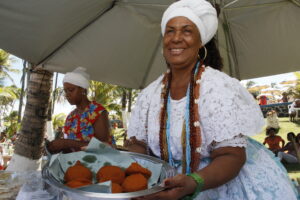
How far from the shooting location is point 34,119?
4.32m

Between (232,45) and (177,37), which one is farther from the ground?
(232,45)

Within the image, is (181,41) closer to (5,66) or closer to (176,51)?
(176,51)

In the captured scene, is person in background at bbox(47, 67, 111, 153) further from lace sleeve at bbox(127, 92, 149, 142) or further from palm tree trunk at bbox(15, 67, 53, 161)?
lace sleeve at bbox(127, 92, 149, 142)

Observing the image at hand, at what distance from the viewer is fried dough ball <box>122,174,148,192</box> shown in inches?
42.6

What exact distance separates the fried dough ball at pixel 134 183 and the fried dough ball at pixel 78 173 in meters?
0.18

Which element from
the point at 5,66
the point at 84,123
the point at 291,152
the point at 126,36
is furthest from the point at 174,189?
the point at 5,66

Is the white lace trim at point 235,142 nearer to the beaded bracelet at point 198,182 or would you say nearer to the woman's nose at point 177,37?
the beaded bracelet at point 198,182

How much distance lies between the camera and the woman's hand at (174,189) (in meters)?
1.06

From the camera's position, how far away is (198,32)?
1.62m

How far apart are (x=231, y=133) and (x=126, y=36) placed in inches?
108

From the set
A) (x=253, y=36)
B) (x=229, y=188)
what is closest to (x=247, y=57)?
(x=253, y=36)

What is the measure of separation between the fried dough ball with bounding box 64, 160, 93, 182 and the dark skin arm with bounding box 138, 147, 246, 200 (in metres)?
0.30

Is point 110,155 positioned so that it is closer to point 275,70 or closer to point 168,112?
point 168,112

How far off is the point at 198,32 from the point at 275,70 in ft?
12.9
